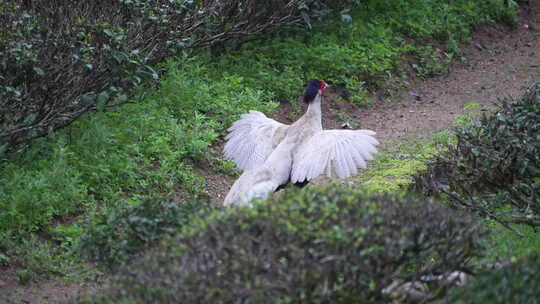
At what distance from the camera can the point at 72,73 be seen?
21.2 ft

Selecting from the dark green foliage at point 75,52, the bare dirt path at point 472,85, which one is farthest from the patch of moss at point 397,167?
the dark green foliage at point 75,52

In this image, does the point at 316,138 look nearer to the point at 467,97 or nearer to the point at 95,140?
the point at 95,140

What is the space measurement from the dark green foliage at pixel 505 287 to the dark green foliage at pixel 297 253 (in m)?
0.26

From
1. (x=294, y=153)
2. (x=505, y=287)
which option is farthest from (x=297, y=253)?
(x=294, y=153)

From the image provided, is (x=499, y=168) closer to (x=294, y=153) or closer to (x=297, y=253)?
(x=294, y=153)

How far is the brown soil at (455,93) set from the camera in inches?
350

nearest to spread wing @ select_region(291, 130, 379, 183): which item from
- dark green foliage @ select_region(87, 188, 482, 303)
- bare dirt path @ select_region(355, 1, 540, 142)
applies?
dark green foliage @ select_region(87, 188, 482, 303)

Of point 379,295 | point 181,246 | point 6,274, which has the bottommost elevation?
point 6,274

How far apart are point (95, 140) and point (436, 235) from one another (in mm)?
3992

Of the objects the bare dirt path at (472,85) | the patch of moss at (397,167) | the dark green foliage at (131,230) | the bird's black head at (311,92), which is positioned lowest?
the patch of moss at (397,167)

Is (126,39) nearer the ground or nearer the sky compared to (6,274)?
nearer the sky

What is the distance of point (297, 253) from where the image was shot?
3443 mm

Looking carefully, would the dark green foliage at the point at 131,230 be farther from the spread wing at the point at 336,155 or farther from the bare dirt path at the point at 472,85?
the bare dirt path at the point at 472,85

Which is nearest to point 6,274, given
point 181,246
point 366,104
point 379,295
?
point 181,246
